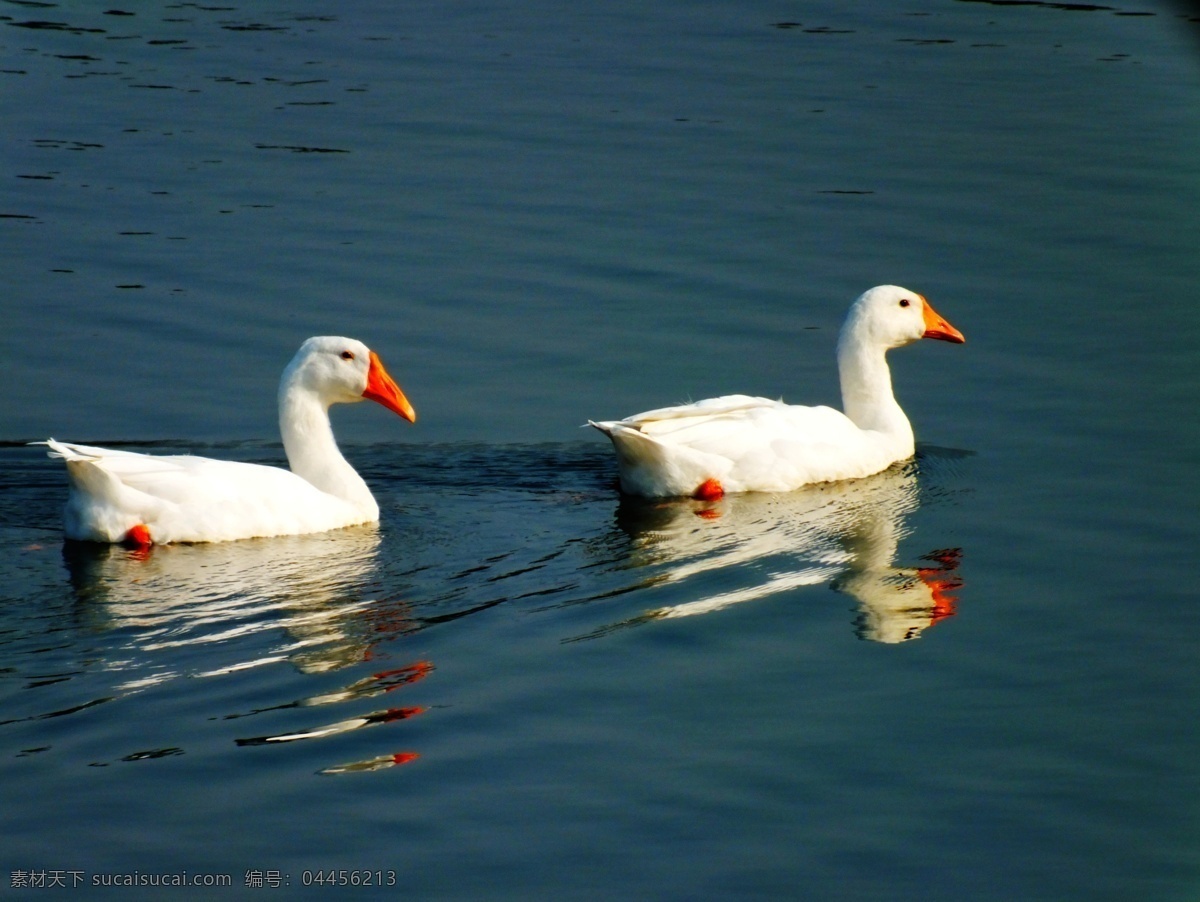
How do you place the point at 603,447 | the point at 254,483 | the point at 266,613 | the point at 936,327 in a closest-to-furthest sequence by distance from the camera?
the point at 266,613, the point at 254,483, the point at 603,447, the point at 936,327

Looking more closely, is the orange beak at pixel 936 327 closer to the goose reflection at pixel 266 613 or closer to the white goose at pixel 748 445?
the white goose at pixel 748 445

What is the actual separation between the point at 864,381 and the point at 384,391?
3.83 metres

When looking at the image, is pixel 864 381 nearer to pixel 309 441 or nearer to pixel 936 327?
pixel 936 327

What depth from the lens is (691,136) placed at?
20.1 metres

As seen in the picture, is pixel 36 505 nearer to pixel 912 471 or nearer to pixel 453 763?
pixel 453 763

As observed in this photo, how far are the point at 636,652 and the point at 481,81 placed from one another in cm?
1455

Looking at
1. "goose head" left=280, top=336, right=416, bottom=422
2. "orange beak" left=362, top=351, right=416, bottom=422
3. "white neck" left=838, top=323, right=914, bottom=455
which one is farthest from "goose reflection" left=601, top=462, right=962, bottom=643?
"goose head" left=280, top=336, right=416, bottom=422

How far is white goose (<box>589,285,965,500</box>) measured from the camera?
11.8 metres

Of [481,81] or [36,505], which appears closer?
[36,505]

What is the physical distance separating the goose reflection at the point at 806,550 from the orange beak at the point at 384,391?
62.3 inches

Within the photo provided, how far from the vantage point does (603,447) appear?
1290 cm

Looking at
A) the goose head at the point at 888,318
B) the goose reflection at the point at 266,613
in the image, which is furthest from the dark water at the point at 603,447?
the goose head at the point at 888,318

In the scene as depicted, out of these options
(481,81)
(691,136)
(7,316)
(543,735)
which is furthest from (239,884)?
(481,81)

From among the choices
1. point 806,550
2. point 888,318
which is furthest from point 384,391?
point 888,318
